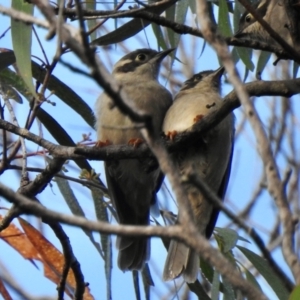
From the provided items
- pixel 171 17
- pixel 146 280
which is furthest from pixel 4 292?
pixel 171 17

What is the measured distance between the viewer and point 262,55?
4215 mm

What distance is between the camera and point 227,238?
3879mm

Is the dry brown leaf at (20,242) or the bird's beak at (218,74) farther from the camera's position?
the bird's beak at (218,74)

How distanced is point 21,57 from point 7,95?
0.54 meters

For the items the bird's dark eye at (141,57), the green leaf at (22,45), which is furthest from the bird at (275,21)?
the green leaf at (22,45)

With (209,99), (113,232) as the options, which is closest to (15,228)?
(209,99)

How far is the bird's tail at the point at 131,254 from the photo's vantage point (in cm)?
444

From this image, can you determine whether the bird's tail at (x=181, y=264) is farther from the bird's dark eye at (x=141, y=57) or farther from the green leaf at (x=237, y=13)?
the bird's dark eye at (x=141, y=57)

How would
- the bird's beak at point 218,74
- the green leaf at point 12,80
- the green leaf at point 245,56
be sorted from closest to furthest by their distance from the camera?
the green leaf at point 245,56 < the green leaf at point 12,80 < the bird's beak at point 218,74

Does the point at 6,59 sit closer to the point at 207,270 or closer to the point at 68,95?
the point at 68,95

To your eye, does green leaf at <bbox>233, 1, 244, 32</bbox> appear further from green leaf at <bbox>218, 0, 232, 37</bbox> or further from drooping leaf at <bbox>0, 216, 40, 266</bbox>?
drooping leaf at <bbox>0, 216, 40, 266</bbox>

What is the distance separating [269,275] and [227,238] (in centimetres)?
29

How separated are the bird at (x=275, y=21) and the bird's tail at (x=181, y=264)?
1215 millimetres

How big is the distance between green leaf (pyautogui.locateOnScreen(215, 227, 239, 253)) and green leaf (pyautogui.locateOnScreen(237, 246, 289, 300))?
12 centimetres
